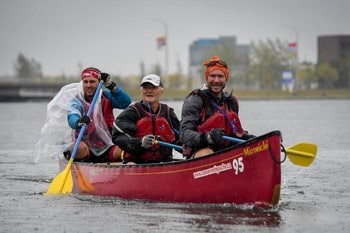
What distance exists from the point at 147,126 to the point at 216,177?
1805 mm

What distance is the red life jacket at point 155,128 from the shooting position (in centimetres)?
1559

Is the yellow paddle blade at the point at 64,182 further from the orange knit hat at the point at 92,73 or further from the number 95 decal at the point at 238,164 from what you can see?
the number 95 decal at the point at 238,164

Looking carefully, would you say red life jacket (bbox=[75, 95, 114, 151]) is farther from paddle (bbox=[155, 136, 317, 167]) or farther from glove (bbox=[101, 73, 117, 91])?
paddle (bbox=[155, 136, 317, 167])

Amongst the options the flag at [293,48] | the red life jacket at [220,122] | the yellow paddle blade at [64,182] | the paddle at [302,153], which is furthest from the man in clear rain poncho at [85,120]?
the flag at [293,48]

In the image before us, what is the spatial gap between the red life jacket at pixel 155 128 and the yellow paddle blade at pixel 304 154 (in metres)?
2.13

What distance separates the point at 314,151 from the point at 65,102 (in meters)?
5.10

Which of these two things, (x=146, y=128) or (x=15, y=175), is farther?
(x=15, y=175)

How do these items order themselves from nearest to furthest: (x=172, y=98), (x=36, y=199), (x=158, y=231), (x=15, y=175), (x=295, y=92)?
(x=158, y=231)
(x=36, y=199)
(x=15, y=175)
(x=172, y=98)
(x=295, y=92)

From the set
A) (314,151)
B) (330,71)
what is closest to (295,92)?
(330,71)

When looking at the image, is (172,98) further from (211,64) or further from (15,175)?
(211,64)

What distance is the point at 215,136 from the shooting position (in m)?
14.1

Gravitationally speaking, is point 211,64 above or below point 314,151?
above

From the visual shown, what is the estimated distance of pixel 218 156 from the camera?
1404cm

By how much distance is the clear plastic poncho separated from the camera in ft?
57.5
